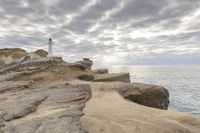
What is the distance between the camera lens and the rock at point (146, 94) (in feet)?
46.6

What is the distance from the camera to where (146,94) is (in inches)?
576

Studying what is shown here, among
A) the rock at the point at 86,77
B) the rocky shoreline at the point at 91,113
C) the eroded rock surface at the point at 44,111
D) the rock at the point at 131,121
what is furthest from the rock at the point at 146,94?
the rock at the point at 86,77

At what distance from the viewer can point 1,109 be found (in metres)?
A: 9.65

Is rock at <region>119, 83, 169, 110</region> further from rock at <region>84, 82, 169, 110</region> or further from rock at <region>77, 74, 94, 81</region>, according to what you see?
rock at <region>77, 74, 94, 81</region>

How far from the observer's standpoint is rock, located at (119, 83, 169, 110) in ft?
46.6

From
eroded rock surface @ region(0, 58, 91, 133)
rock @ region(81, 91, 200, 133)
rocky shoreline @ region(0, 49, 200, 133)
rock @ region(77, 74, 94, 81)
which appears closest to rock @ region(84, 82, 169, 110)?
rocky shoreline @ region(0, 49, 200, 133)

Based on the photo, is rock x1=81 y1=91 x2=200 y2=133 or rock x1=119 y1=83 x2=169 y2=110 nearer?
rock x1=81 y1=91 x2=200 y2=133

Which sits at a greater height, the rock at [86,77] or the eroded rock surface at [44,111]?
the rock at [86,77]

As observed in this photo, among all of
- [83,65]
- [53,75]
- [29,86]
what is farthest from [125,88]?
[83,65]

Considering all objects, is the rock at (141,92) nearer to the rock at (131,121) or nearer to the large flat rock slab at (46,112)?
the large flat rock slab at (46,112)

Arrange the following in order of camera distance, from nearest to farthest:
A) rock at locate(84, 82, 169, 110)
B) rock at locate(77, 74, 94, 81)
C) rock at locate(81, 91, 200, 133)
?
rock at locate(81, 91, 200, 133) < rock at locate(84, 82, 169, 110) < rock at locate(77, 74, 94, 81)

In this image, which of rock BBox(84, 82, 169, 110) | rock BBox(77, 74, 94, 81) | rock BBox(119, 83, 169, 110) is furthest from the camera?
rock BBox(77, 74, 94, 81)

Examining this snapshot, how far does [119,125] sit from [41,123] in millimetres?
2116

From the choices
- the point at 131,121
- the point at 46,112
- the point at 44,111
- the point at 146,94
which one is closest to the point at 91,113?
the point at 131,121
